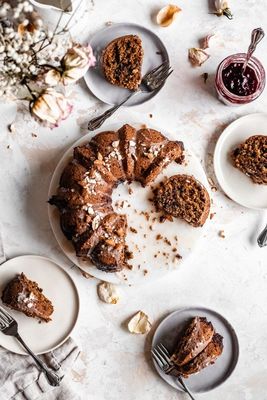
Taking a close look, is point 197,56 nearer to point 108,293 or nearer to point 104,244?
point 104,244

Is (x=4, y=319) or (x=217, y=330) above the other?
(x=4, y=319)

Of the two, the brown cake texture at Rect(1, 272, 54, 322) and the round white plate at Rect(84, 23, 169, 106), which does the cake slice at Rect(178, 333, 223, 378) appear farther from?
the round white plate at Rect(84, 23, 169, 106)

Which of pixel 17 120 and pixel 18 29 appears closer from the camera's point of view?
pixel 18 29

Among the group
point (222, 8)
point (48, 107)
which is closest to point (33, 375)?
point (48, 107)

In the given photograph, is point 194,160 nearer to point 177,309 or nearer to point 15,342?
point 177,309

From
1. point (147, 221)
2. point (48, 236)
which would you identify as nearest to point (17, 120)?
point (48, 236)

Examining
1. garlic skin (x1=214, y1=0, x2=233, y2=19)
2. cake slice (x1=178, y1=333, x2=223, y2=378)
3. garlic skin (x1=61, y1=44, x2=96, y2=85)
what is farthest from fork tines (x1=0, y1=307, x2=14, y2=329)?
garlic skin (x1=214, y1=0, x2=233, y2=19)
